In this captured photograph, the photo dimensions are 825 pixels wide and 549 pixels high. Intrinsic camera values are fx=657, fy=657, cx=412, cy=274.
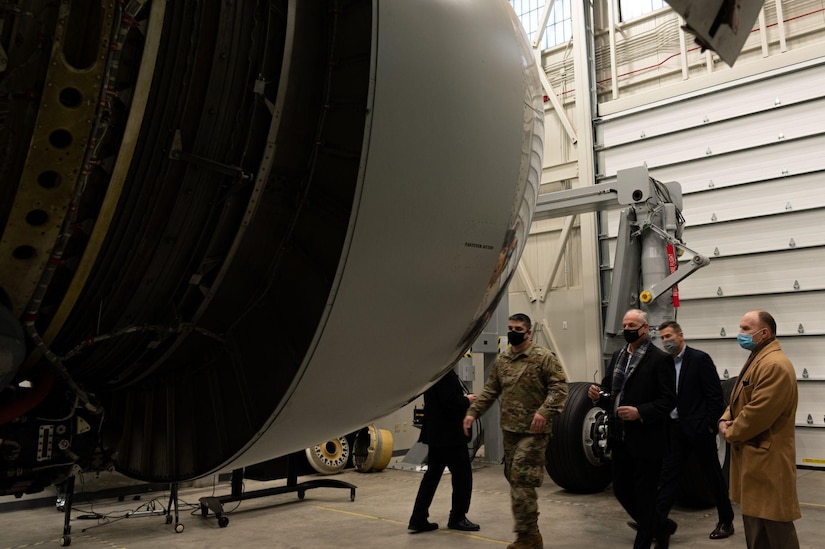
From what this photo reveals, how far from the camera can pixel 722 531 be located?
13.6ft

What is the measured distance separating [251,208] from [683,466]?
144 inches

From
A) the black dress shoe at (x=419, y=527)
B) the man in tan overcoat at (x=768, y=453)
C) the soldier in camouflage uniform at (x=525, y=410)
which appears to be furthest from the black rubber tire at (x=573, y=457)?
the man in tan overcoat at (x=768, y=453)

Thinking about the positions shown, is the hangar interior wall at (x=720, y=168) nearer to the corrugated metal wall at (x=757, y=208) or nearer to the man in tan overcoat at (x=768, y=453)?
the corrugated metal wall at (x=757, y=208)

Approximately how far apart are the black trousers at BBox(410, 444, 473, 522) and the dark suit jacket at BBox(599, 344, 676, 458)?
1.14 meters

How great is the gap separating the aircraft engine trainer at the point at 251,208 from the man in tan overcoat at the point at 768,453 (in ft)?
6.29

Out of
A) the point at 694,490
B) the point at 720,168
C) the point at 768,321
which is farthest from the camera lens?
the point at 720,168

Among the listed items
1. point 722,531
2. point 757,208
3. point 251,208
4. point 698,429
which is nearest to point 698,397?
point 698,429

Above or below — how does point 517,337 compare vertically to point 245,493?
above

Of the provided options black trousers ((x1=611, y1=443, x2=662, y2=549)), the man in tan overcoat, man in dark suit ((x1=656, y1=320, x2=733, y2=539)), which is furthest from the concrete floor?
the man in tan overcoat

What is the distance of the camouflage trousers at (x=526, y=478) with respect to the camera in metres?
3.64

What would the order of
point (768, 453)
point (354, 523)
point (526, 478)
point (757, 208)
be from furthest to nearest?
point (757, 208) < point (354, 523) < point (526, 478) < point (768, 453)

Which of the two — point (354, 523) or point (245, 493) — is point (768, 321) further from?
point (245, 493)

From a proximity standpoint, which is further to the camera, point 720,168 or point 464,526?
point 720,168

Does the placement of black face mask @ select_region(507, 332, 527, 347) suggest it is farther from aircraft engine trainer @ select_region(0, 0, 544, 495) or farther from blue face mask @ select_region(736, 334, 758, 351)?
aircraft engine trainer @ select_region(0, 0, 544, 495)
